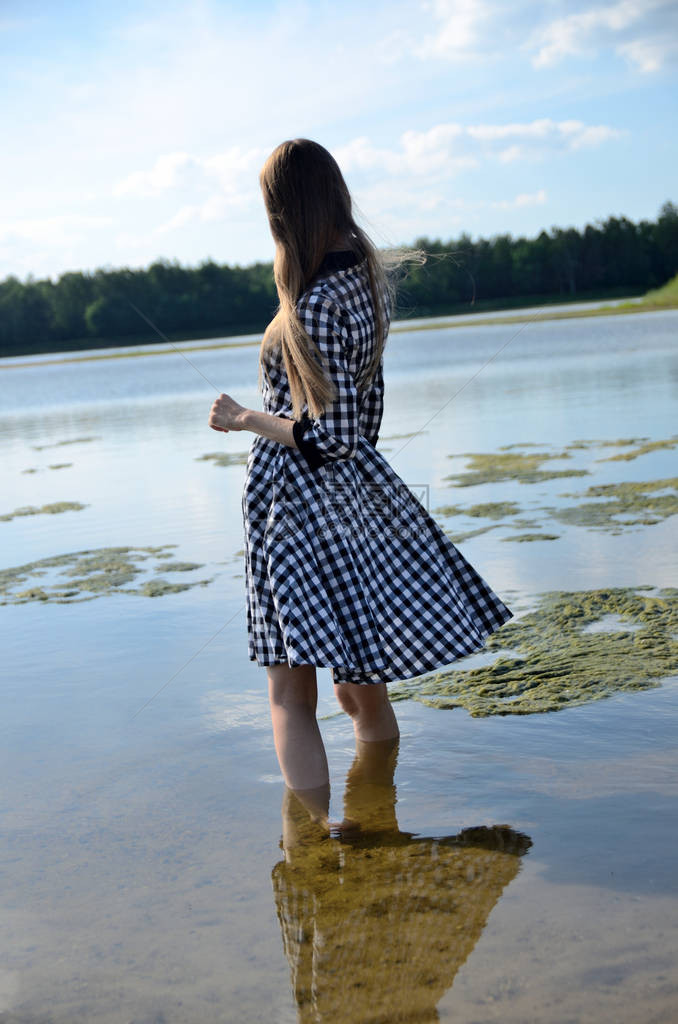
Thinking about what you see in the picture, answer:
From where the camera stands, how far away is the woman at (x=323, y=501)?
2.71 meters

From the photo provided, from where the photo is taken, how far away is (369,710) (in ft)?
Result: 10.9

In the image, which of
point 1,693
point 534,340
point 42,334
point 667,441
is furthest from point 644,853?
point 42,334

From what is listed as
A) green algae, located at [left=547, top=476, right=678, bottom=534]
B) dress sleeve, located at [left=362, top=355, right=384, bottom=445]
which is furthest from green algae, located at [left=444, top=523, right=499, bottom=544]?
dress sleeve, located at [left=362, top=355, right=384, bottom=445]

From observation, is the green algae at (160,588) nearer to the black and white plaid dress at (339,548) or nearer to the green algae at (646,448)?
the black and white plaid dress at (339,548)

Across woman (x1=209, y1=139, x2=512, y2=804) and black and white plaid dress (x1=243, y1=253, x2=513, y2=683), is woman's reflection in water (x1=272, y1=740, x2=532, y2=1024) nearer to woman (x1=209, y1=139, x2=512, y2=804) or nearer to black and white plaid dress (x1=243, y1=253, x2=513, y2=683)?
woman (x1=209, y1=139, x2=512, y2=804)

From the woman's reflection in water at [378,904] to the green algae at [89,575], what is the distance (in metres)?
3.02

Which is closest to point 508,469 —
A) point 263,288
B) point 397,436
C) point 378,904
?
point 397,436

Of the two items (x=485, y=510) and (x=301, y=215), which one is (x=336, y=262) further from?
(x=485, y=510)

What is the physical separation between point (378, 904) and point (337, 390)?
134 cm

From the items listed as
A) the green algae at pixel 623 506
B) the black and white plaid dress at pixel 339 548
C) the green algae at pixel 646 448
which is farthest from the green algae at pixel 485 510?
the black and white plaid dress at pixel 339 548

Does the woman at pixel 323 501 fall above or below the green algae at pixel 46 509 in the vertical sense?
above

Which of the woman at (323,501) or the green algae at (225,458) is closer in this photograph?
the woman at (323,501)

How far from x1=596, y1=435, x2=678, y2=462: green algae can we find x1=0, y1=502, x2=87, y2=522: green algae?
15.4ft

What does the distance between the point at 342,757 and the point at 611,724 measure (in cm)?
92
